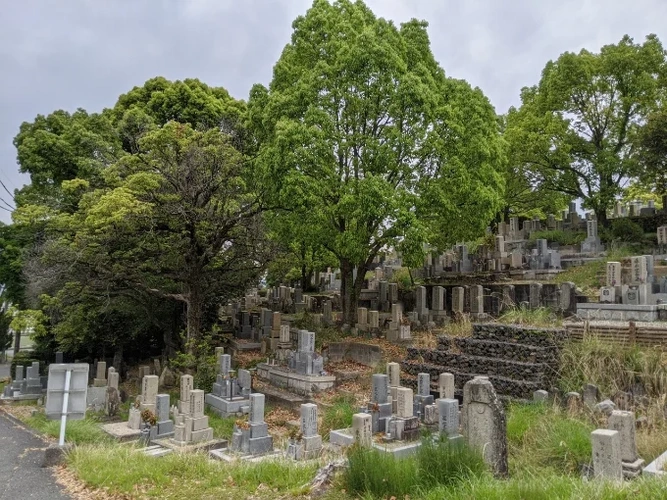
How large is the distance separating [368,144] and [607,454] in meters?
11.2

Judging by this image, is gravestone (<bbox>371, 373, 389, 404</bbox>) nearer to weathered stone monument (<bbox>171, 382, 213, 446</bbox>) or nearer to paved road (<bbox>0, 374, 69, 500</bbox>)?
weathered stone monument (<bbox>171, 382, 213, 446</bbox>)

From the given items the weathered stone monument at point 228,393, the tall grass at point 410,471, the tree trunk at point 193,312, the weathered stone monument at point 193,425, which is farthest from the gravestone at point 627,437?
the tree trunk at point 193,312

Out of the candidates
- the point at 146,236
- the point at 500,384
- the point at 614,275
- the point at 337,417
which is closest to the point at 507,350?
the point at 500,384

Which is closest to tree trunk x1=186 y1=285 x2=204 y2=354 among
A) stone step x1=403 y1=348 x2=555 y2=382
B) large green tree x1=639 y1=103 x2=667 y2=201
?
stone step x1=403 y1=348 x2=555 y2=382

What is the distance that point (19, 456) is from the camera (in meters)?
9.95

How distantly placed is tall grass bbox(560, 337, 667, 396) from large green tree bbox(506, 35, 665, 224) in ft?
45.9

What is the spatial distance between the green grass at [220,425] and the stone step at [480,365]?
477 cm

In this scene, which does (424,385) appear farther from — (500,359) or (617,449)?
(617,449)

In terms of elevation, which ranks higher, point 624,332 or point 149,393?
point 624,332

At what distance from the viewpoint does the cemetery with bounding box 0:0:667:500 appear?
753cm

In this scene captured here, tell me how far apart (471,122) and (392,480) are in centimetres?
1316

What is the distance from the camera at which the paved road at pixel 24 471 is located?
293 inches

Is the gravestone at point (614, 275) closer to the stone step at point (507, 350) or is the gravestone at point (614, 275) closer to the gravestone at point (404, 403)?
the stone step at point (507, 350)

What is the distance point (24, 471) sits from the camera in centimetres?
864
